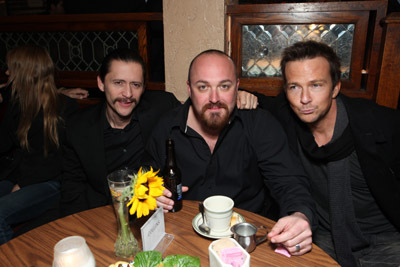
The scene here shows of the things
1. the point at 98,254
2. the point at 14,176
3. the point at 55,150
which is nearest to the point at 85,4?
the point at 55,150

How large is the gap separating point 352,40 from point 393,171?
106 centimetres

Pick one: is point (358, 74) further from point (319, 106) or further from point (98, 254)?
point (98, 254)

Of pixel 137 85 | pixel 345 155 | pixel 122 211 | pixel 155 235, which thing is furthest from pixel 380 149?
pixel 137 85

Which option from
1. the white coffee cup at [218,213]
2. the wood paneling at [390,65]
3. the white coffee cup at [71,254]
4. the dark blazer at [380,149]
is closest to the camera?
the white coffee cup at [71,254]

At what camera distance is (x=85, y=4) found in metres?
3.00

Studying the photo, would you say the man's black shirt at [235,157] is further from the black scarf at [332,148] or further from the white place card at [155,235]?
the white place card at [155,235]

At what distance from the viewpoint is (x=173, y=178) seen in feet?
4.63

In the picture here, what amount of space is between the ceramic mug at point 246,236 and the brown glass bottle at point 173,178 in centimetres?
33

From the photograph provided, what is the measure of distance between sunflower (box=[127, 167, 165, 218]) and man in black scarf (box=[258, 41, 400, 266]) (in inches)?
39.4

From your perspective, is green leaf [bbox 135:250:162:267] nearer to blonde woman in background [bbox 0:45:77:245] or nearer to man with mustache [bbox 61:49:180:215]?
man with mustache [bbox 61:49:180:215]

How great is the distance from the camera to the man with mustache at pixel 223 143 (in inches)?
66.9

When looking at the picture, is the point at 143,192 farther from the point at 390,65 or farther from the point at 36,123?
the point at 390,65

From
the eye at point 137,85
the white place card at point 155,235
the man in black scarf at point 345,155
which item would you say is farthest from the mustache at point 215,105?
the white place card at point 155,235

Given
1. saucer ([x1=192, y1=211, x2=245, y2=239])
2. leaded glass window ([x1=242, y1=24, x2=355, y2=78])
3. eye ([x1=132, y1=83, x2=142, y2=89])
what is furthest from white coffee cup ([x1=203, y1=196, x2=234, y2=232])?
leaded glass window ([x1=242, y1=24, x2=355, y2=78])
